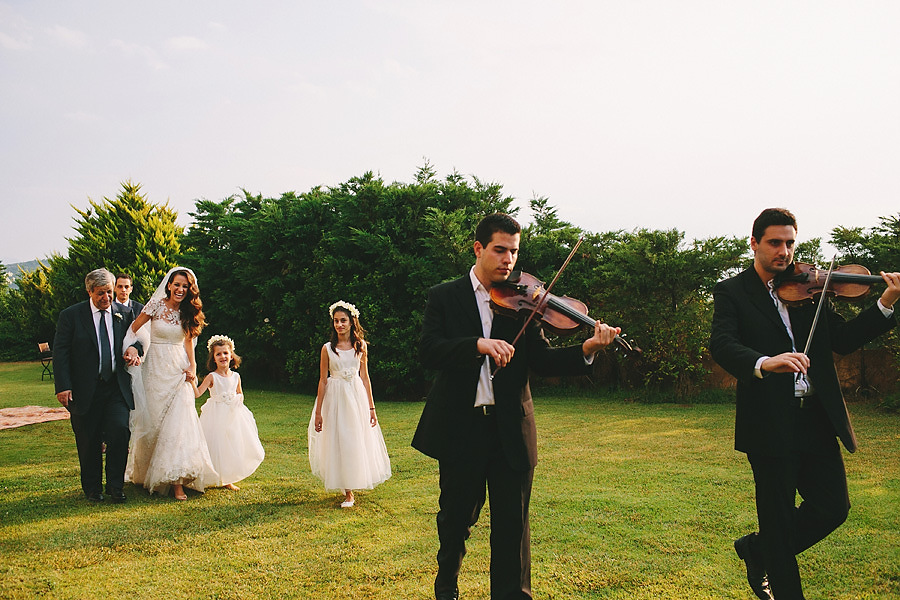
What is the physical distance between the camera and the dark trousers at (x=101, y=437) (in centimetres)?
691

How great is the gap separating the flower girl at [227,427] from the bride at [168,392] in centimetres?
21

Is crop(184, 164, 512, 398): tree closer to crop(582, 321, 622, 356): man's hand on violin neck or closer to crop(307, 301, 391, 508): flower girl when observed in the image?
crop(307, 301, 391, 508): flower girl

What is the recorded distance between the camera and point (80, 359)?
6961 mm

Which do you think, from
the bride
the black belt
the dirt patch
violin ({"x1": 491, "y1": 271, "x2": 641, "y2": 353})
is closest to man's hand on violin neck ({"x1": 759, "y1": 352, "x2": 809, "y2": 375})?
the black belt

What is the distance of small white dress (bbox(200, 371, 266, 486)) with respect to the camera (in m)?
7.41

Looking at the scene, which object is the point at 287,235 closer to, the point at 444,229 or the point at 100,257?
the point at 444,229

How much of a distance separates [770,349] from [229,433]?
19.3ft

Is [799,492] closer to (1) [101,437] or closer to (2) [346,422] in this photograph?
(2) [346,422]

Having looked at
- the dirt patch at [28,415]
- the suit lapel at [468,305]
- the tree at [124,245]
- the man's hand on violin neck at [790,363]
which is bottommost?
the dirt patch at [28,415]

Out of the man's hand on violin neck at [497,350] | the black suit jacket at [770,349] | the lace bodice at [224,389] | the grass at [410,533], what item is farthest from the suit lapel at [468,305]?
the lace bodice at [224,389]

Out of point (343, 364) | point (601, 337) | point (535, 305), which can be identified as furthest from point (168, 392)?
point (601, 337)

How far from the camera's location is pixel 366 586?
176 inches

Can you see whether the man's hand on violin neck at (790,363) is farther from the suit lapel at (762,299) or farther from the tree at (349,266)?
the tree at (349,266)

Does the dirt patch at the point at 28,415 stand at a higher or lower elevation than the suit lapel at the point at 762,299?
lower
